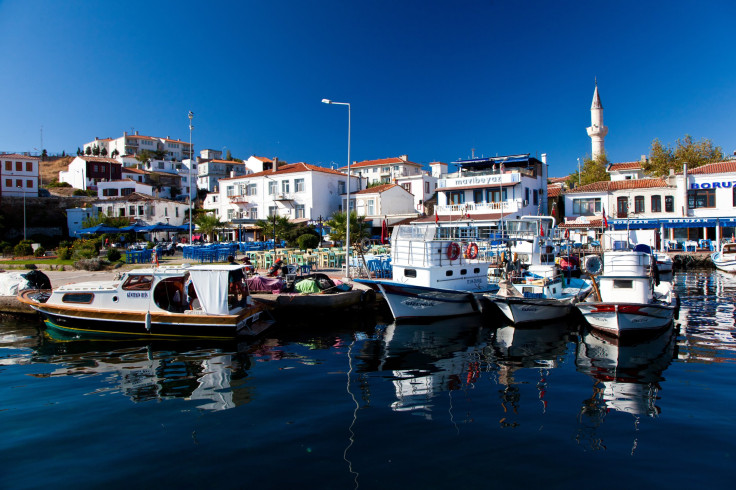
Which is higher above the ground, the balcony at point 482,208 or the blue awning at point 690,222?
the balcony at point 482,208

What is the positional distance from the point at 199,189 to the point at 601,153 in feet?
235

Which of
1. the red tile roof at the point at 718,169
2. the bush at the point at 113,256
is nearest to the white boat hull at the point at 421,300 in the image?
the bush at the point at 113,256

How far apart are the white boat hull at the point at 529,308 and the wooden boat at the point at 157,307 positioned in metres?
9.13

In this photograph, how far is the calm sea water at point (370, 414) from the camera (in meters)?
6.91

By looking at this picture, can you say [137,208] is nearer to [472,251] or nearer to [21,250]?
[21,250]

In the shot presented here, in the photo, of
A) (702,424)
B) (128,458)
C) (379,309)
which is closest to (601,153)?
(379,309)

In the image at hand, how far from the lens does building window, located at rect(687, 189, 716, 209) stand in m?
42.7

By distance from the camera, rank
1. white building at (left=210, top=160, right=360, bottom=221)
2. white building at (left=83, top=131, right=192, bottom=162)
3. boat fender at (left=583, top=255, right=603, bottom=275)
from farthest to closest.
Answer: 1. white building at (left=83, top=131, right=192, bottom=162)
2. white building at (left=210, top=160, right=360, bottom=221)
3. boat fender at (left=583, top=255, right=603, bottom=275)

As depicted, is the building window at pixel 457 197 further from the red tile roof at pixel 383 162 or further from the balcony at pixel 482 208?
the red tile roof at pixel 383 162

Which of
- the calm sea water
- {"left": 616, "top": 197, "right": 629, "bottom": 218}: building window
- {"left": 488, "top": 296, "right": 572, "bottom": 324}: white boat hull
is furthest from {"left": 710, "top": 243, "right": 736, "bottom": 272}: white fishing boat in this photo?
A: {"left": 488, "top": 296, "right": 572, "bottom": 324}: white boat hull

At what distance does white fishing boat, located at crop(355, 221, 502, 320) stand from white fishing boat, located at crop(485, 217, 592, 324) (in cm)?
121

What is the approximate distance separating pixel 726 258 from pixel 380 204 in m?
31.4

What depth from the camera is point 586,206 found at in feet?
158

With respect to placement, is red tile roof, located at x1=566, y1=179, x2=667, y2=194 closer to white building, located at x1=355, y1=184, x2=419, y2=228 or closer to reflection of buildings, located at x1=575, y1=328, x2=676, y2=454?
white building, located at x1=355, y1=184, x2=419, y2=228
